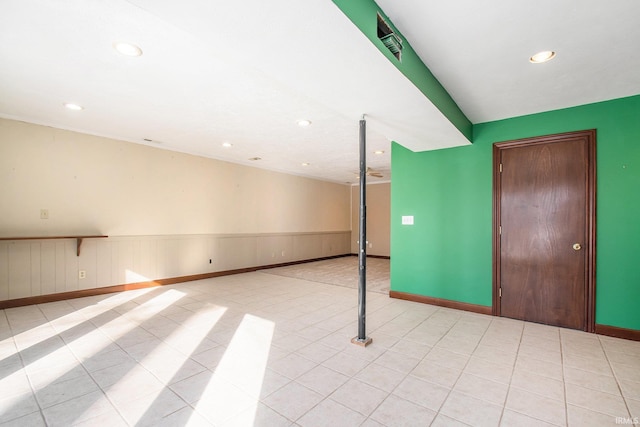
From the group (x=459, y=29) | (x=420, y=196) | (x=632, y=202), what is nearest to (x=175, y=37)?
(x=459, y=29)

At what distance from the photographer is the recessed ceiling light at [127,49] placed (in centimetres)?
223

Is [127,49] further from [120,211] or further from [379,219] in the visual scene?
[379,219]

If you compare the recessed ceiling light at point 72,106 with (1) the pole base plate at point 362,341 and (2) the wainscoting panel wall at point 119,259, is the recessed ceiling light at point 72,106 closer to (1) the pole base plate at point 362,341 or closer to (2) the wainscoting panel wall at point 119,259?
(2) the wainscoting panel wall at point 119,259

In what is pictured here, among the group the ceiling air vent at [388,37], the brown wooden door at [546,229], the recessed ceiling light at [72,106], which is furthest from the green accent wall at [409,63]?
the recessed ceiling light at [72,106]

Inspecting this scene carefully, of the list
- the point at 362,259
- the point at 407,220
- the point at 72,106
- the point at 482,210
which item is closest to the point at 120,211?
the point at 72,106

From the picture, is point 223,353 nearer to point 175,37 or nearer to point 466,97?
point 175,37

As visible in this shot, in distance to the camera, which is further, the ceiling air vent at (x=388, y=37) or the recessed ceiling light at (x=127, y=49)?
the recessed ceiling light at (x=127, y=49)

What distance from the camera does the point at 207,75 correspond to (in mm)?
2727

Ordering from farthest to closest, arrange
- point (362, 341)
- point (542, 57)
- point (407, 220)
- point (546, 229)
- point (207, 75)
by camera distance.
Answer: point (407, 220) < point (546, 229) < point (362, 341) < point (207, 75) < point (542, 57)

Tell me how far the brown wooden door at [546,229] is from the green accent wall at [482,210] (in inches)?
4.2

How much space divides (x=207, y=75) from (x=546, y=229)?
4.12 m

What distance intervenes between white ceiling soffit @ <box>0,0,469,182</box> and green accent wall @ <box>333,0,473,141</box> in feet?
0.17

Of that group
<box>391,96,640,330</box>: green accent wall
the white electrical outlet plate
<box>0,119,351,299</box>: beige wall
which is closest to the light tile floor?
<box>391,96,640,330</box>: green accent wall

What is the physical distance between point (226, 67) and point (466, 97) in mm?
2461
